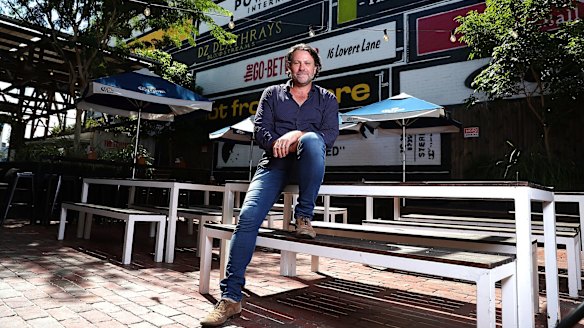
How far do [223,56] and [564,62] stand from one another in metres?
8.85

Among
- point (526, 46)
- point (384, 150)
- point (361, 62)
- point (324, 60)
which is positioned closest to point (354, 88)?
point (361, 62)

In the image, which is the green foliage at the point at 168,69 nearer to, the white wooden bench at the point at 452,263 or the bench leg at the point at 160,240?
the bench leg at the point at 160,240

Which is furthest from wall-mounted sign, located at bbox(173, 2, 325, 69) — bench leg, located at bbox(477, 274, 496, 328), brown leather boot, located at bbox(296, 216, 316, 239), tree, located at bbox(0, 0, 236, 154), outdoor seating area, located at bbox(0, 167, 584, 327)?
bench leg, located at bbox(477, 274, 496, 328)

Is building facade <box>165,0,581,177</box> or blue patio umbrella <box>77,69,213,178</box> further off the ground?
building facade <box>165,0,581,177</box>

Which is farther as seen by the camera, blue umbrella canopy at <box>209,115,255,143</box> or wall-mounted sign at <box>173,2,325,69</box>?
wall-mounted sign at <box>173,2,325,69</box>

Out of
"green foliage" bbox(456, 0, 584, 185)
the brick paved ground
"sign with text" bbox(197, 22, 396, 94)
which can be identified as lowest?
the brick paved ground

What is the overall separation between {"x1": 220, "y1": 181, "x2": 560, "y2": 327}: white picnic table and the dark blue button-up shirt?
319 mm

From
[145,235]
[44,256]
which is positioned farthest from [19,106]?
[44,256]

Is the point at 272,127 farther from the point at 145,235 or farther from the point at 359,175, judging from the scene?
the point at 359,175

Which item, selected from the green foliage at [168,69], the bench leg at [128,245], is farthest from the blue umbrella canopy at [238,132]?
the green foliage at [168,69]

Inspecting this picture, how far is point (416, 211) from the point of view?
13.8 feet

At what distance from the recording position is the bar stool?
15.7 feet

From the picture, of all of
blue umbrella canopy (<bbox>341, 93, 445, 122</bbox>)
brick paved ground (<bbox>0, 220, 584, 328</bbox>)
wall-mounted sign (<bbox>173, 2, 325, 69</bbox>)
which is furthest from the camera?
wall-mounted sign (<bbox>173, 2, 325, 69</bbox>)

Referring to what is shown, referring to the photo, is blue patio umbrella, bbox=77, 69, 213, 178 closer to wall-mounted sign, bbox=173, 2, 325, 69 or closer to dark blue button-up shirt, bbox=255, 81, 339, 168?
dark blue button-up shirt, bbox=255, 81, 339, 168
